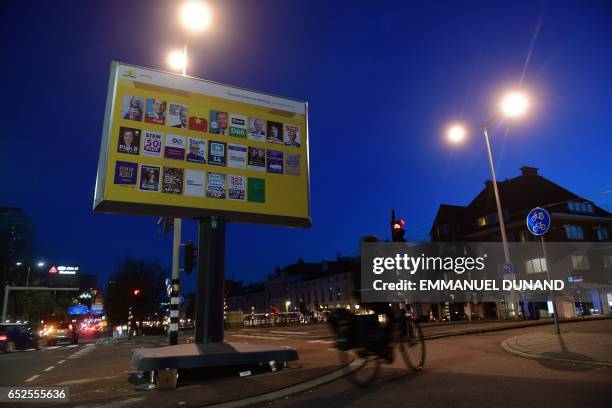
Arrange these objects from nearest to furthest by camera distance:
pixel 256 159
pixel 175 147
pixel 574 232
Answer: pixel 175 147 → pixel 256 159 → pixel 574 232

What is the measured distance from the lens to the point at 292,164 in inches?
422

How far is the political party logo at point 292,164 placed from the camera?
10.6 meters

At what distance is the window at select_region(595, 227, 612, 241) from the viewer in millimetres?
47812

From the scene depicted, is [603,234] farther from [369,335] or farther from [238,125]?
[369,335]

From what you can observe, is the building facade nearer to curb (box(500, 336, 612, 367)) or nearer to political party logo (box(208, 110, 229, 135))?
curb (box(500, 336, 612, 367))

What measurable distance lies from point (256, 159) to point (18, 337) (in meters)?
22.4

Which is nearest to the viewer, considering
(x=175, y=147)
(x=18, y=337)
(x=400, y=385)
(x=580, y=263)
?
(x=400, y=385)

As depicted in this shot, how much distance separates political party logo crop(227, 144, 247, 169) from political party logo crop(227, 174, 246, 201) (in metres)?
0.30

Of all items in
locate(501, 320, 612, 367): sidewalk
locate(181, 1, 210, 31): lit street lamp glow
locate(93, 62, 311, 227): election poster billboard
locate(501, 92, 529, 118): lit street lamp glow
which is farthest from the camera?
locate(501, 92, 529, 118): lit street lamp glow

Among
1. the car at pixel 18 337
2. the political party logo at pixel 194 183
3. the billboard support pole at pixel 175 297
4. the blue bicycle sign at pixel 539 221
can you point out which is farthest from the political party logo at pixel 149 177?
the car at pixel 18 337

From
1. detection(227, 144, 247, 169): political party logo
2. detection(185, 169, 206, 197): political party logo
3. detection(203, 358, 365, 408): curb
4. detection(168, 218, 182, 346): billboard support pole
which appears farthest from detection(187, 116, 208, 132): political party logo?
detection(203, 358, 365, 408): curb

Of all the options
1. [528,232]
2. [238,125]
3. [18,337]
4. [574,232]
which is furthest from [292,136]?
[574,232]

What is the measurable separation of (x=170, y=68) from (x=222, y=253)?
8.30 m

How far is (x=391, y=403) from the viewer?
5398 millimetres
